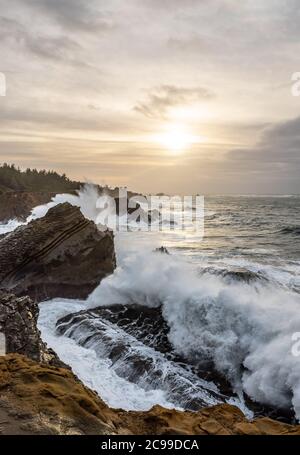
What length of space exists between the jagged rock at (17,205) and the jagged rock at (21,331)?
24.6 m

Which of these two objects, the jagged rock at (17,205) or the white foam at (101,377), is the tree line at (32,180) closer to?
the jagged rock at (17,205)

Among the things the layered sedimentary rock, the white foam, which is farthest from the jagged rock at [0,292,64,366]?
the layered sedimentary rock

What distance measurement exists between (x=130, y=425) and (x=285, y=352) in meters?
5.23

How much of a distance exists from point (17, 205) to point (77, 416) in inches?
1269

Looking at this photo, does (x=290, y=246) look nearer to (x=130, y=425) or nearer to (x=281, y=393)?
(x=281, y=393)

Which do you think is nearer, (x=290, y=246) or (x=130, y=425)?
(x=130, y=425)

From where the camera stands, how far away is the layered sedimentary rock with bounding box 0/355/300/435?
12.1ft

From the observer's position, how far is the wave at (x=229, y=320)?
805 cm

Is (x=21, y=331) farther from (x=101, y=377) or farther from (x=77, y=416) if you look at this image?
(x=77, y=416)

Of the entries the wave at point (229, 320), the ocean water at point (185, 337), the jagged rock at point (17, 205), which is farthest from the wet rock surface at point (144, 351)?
the jagged rock at point (17, 205)

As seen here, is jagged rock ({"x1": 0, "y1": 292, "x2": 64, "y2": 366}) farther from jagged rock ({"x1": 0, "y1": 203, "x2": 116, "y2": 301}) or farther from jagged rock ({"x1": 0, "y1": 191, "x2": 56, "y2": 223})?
jagged rock ({"x1": 0, "y1": 191, "x2": 56, "y2": 223})

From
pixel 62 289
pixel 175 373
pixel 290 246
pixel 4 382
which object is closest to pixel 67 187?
pixel 290 246

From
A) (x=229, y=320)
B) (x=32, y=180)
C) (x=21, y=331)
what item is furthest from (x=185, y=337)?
(x=32, y=180)
